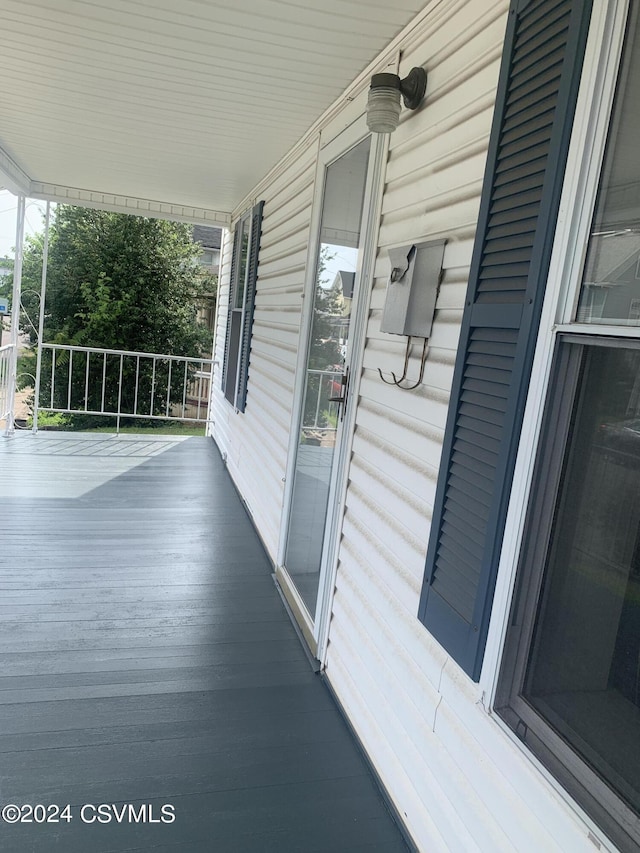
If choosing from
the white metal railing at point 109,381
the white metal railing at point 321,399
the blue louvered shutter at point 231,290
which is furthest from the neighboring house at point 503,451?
the white metal railing at point 109,381

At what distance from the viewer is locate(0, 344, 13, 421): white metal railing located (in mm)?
6434

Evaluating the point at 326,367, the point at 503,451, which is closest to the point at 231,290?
the point at 326,367

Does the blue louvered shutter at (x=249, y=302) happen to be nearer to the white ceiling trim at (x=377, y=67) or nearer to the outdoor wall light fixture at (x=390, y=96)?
the white ceiling trim at (x=377, y=67)

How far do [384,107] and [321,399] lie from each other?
1351mm

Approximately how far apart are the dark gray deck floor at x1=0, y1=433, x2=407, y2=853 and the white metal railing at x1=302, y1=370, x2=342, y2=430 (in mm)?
1019

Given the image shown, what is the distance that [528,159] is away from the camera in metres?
1.36

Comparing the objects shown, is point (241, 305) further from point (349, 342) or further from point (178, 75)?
point (349, 342)

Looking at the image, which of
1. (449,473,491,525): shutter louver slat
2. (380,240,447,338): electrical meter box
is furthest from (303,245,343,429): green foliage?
(449,473,491,525): shutter louver slat

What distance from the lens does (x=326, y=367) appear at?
2.98m

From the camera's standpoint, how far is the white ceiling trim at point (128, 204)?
6406mm

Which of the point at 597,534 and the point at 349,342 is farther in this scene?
the point at 349,342

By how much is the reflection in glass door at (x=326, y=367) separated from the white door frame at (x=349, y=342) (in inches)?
1.8

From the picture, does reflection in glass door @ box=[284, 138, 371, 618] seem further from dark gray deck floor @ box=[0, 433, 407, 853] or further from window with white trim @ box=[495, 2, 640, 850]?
window with white trim @ box=[495, 2, 640, 850]

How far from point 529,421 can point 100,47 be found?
2.60m
